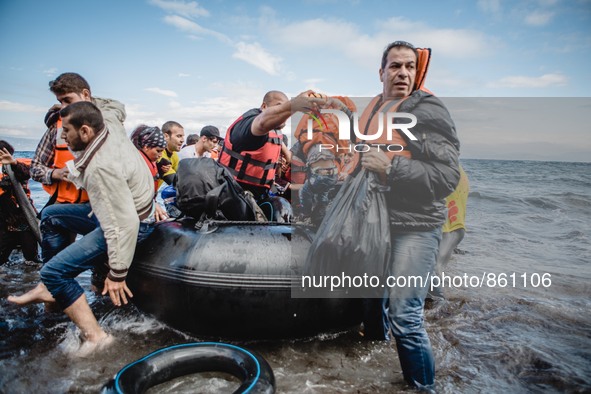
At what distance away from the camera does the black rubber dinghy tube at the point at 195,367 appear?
233cm

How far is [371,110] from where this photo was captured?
2820mm

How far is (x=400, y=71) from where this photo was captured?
2561 millimetres

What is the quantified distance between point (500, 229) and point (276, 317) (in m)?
9.40

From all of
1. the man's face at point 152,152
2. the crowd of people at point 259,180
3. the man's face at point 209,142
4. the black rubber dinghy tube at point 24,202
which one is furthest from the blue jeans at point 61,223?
the man's face at point 209,142

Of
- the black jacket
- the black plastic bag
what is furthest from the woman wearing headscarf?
the black jacket

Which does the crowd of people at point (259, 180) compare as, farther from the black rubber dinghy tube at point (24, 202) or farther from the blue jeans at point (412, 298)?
the black rubber dinghy tube at point (24, 202)

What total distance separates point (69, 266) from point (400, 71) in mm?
2813

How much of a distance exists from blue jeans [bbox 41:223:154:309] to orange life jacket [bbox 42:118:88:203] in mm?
757

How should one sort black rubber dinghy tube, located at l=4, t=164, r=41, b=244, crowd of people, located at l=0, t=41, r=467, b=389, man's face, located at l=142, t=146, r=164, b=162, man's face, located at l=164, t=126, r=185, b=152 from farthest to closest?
man's face, located at l=164, t=126, r=185, b=152
black rubber dinghy tube, located at l=4, t=164, r=41, b=244
man's face, located at l=142, t=146, r=164, b=162
crowd of people, located at l=0, t=41, r=467, b=389

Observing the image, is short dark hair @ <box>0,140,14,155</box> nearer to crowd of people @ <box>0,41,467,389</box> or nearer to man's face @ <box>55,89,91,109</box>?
crowd of people @ <box>0,41,467,389</box>

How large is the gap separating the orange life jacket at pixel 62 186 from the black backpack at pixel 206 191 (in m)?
1.05

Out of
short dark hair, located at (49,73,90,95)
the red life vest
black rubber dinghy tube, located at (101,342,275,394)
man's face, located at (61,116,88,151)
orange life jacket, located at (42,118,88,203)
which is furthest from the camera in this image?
the red life vest

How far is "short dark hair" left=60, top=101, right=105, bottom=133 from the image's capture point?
9.27ft

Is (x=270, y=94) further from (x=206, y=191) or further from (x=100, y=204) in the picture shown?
A: (x=100, y=204)
